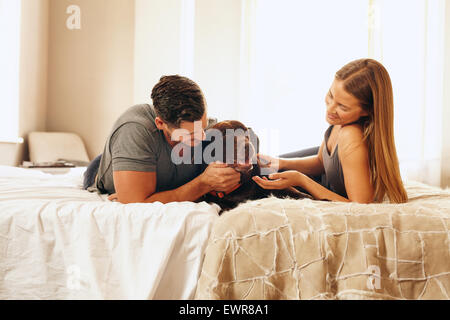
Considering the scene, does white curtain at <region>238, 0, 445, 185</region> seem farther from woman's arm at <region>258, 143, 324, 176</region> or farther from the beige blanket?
the beige blanket

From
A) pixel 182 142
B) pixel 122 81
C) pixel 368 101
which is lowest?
pixel 182 142

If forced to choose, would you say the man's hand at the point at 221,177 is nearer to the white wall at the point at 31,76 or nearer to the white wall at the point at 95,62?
the white wall at the point at 31,76

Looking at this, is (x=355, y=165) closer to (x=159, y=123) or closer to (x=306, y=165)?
(x=306, y=165)

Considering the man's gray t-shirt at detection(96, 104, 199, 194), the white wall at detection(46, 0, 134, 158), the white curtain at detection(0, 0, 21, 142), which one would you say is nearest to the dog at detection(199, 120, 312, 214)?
the man's gray t-shirt at detection(96, 104, 199, 194)

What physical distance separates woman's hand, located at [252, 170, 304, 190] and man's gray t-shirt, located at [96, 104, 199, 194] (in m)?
0.29

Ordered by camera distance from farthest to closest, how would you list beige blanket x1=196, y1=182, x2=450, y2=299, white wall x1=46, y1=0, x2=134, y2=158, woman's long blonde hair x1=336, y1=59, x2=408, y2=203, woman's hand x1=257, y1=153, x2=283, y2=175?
white wall x1=46, y1=0, x2=134, y2=158
woman's hand x1=257, y1=153, x2=283, y2=175
woman's long blonde hair x1=336, y1=59, x2=408, y2=203
beige blanket x1=196, y1=182, x2=450, y2=299

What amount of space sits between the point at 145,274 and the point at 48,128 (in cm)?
348

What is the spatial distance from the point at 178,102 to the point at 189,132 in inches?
4.2

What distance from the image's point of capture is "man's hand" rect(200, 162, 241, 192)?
1.16 m

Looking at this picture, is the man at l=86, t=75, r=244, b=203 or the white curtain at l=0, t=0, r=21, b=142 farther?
the white curtain at l=0, t=0, r=21, b=142
